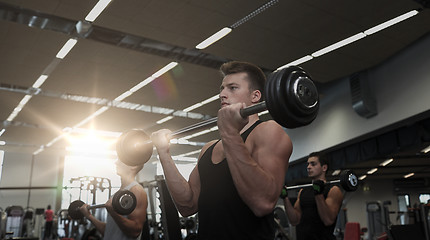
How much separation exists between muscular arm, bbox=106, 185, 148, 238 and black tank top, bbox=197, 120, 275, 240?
3.49ft

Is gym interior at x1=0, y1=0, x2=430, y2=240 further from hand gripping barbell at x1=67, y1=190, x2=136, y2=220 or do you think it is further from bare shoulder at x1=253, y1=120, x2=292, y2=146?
bare shoulder at x1=253, y1=120, x2=292, y2=146

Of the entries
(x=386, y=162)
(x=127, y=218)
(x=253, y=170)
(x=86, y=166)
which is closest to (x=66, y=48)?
(x=127, y=218)

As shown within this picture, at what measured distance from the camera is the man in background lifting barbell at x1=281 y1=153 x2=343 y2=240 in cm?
228

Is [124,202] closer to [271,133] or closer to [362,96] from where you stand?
[271,133]

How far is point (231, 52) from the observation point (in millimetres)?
5582

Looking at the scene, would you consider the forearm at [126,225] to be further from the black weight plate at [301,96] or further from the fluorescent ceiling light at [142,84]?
the fluorescent ceiling light at [142,84]

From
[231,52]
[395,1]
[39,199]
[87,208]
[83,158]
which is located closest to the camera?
[87,208]

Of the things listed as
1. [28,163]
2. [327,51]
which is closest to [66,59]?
[327,51]

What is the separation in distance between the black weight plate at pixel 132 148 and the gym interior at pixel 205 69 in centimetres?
50

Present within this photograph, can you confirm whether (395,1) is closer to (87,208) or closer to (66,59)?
(87,208)

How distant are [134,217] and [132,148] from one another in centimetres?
78

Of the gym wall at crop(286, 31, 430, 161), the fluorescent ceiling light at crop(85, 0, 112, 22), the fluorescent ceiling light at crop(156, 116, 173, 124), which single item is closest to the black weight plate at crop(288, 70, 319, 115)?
the fluorescent ceiling light at crop(85, 0, 112, 22)

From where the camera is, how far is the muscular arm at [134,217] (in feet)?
6.67

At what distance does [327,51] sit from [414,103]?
1.54m
